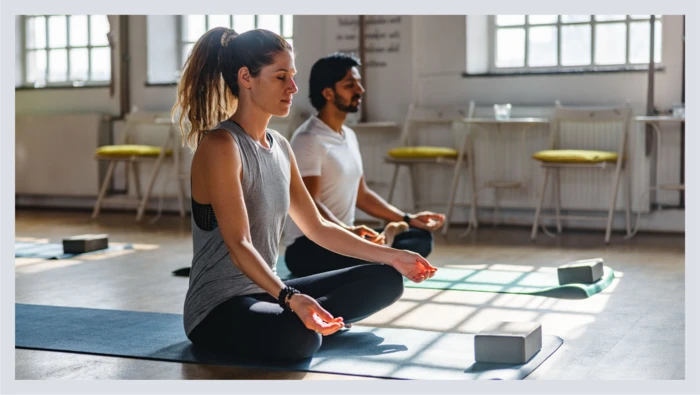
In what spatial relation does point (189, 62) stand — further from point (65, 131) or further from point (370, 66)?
point (65, 131)

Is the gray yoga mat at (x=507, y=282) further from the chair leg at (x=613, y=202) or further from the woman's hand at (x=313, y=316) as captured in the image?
the woman's hand at (x=313, y=316)

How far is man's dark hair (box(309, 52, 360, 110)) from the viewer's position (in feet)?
13.1

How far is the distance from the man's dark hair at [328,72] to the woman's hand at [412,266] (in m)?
1.30

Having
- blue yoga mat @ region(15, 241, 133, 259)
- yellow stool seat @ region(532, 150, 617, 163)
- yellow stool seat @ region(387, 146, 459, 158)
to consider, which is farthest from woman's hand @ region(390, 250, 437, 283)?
yellow stool seat @ region(387, 146, 459, 158)

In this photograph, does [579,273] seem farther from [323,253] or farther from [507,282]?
[323,253]

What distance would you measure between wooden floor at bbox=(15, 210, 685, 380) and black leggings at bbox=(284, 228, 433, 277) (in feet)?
0.71

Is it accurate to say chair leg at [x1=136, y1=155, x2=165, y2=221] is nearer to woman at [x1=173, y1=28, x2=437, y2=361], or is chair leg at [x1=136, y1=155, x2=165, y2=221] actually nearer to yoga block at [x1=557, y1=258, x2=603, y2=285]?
yoga block at [x1=557, y1=258, x2=603, y2=285]

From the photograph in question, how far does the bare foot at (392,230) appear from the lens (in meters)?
3.99

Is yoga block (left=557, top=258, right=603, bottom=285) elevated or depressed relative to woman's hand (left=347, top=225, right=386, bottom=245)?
depressed

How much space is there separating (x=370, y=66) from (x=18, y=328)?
4.42m

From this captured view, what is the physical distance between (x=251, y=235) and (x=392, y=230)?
130cm

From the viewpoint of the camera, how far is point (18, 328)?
339 centimetres

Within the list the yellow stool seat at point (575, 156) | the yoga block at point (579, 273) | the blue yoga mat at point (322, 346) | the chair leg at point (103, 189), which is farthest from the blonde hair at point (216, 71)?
the chair leg at point (103, 189)

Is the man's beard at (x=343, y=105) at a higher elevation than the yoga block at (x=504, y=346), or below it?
higher
